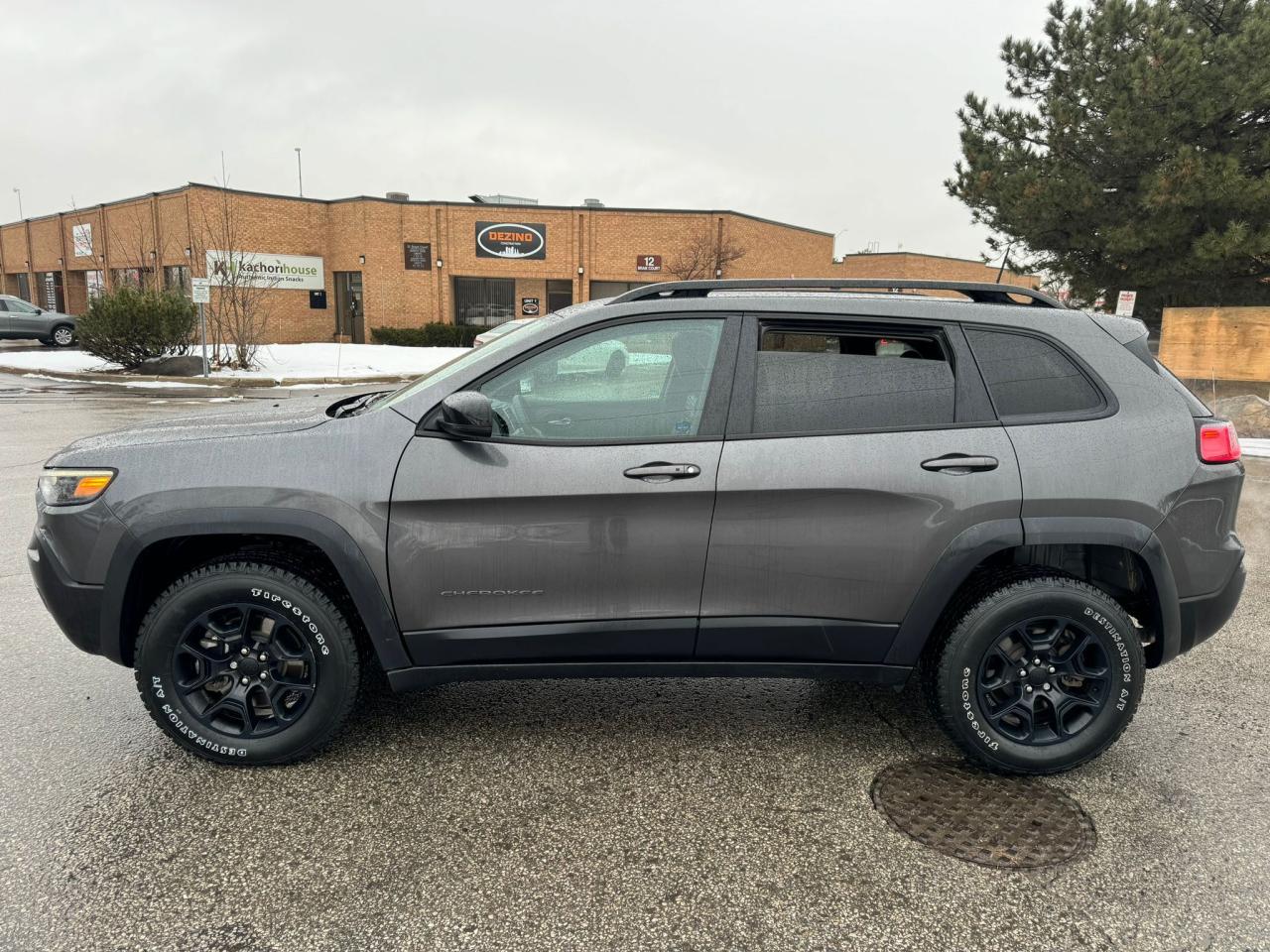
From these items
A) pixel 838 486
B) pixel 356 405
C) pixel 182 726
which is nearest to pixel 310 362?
pixel 356 405

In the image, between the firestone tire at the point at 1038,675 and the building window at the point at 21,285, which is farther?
the building window at the point at 21,285

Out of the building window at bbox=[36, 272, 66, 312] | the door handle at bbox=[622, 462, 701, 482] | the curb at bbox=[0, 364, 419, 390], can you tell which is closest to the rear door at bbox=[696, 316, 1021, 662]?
the door handle at bbox=[622, 462, 701, 482]

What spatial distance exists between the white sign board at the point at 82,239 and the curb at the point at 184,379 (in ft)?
70.9

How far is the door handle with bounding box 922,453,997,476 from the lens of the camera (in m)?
2.98

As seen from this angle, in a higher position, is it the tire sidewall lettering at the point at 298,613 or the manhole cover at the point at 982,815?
the tire sidewall lettering at the point at 298,613

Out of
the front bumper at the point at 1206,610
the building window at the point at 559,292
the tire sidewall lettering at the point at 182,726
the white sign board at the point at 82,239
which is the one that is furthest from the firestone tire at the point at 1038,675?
the white sign board at the point at 82,239

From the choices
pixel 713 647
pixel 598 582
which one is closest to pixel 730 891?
pixel 713 647

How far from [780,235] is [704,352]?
39523mm

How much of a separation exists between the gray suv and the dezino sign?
35.4m

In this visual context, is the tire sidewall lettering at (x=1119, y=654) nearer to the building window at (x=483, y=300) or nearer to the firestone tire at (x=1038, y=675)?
the firestone tire at (x=1038, y=675)

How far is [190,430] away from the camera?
3.17m

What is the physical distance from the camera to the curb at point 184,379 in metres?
20.8

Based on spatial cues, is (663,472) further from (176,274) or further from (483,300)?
(176,274)

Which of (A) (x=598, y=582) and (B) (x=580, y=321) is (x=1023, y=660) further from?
(B) (x=580, y=321)
